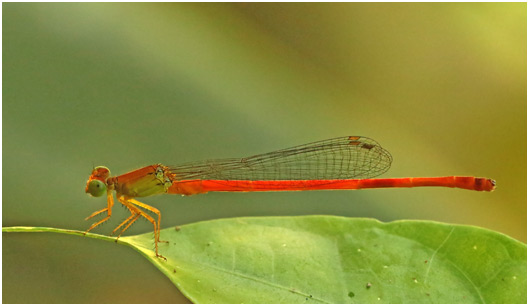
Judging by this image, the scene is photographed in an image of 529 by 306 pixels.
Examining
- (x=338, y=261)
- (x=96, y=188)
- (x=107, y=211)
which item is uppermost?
(x=96, y=188)

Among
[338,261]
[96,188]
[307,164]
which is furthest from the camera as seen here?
[307,164]

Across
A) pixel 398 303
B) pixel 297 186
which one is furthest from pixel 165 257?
pixel 297 186

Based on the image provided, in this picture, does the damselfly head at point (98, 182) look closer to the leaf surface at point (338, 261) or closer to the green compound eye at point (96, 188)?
the green compound eye at point (96, 188)

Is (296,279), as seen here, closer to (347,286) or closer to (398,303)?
(347,286)

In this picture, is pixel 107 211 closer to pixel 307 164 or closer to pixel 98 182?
pixel 98 182

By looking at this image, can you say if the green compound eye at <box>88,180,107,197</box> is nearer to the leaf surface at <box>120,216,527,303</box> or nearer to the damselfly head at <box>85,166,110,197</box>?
the damselfly head at <box>85,166,110,197</box>

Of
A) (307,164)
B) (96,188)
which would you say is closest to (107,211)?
(96,188)

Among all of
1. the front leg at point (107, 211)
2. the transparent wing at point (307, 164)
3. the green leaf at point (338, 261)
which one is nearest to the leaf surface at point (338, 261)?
the green leaf at point (338, 261)
